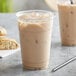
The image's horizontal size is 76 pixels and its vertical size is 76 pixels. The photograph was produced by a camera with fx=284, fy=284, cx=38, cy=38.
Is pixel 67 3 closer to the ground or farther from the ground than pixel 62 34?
farther from the ground

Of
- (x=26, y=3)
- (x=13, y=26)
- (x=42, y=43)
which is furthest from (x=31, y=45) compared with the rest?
(x=26, y=3)

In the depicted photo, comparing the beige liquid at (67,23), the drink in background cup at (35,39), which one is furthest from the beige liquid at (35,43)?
the beige liquid at (67,23)

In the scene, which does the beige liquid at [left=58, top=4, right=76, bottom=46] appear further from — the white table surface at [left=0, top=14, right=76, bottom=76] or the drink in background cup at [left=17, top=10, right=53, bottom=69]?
the drink in background cup at [left=17, top=10, right=53, bottom=69]

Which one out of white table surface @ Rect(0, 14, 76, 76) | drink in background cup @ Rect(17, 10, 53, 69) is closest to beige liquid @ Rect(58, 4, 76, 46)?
white table surface @ Rect(0, 14, 76, 76)

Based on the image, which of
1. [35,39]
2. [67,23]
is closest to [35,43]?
[35,39]

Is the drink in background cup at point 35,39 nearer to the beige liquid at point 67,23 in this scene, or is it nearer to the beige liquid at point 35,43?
the beige liquid at point 35,43

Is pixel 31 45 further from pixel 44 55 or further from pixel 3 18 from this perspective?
pixel 3 18

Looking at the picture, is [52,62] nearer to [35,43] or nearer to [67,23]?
[35,43]
